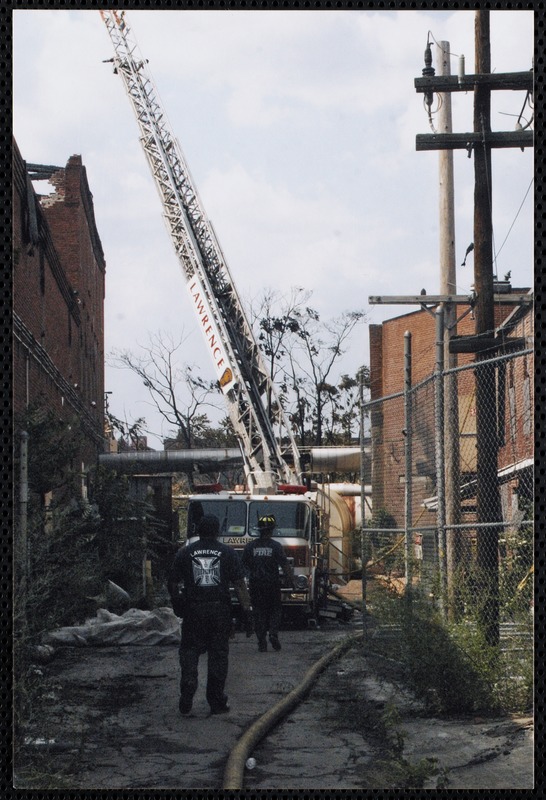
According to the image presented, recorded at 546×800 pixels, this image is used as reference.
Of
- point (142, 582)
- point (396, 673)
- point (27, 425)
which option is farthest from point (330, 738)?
point (142, 582)

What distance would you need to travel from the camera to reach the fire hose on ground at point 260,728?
7.64m

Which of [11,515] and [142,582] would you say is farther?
[142,582]

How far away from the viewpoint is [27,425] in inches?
607

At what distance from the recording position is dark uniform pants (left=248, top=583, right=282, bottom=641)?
52.3 feet

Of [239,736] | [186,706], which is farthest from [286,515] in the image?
[239,736]

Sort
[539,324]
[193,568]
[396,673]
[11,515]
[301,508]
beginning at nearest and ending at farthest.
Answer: [11,515]
[539,324]
[193,568]
[396,673]
[301,508]

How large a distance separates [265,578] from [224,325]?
8.67 metres

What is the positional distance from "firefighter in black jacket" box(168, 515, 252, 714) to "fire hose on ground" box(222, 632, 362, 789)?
614mm

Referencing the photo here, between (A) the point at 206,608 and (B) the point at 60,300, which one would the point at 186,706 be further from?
(B) the point at 60,300

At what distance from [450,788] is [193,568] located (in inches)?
152

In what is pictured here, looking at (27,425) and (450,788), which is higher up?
(27,425)

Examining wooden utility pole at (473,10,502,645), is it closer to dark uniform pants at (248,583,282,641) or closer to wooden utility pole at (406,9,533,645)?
wooden utility pole at (406,9,533,645)

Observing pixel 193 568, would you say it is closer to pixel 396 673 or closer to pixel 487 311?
pixel 396 673

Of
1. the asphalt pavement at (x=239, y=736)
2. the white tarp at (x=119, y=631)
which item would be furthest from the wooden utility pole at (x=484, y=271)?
the white tarp at (x=119, y=631)
